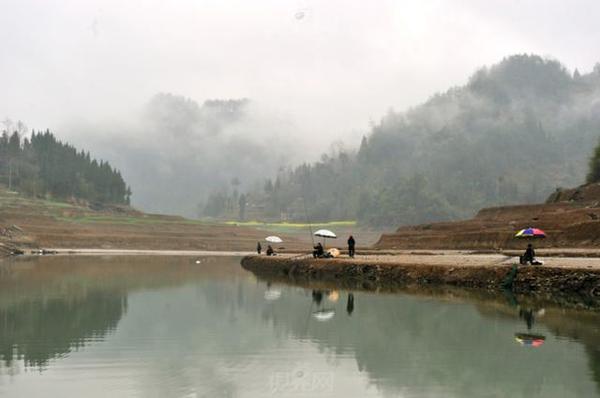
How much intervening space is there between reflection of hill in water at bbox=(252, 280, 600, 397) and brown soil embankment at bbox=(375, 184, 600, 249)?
32073mm

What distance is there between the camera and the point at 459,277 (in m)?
38.6

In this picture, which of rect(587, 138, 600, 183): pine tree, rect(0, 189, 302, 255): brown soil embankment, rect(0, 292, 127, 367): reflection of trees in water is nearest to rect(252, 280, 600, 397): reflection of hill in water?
rect(0, 292, 127, 367): reflection of trees in water

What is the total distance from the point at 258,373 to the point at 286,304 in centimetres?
1672

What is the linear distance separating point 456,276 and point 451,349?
20.8 m

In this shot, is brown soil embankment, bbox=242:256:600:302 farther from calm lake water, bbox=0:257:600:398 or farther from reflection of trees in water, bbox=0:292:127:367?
reflection of trees in water, bbox=0:292:127:367

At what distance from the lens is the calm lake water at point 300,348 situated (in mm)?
14422

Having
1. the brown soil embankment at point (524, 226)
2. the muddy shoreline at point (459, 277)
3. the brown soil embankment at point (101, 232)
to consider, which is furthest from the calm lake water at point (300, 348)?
the brown soil embankment at point (101, 232)

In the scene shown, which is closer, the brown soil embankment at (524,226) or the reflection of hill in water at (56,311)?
the reflection of hill in water at (56,311)

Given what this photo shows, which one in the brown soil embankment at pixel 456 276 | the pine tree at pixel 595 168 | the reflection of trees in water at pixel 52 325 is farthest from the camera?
the pine tree at pixel 595 168

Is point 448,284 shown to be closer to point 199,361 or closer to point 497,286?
point 497,286

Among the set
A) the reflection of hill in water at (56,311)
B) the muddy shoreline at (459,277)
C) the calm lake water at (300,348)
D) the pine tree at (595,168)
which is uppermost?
the pine tree at (595,168)

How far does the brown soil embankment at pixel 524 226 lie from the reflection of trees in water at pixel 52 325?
145 feet

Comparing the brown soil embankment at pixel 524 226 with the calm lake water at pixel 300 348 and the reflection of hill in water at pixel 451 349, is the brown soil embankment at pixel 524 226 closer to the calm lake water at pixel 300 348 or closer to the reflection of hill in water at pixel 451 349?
the calm lake water at pixel 300 348

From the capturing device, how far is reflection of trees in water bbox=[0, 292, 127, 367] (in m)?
19.1
